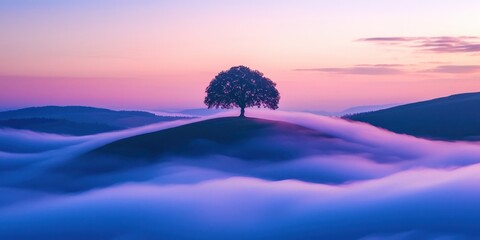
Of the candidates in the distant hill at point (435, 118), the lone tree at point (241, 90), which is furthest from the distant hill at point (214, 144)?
the distant hill at point (435, 118)

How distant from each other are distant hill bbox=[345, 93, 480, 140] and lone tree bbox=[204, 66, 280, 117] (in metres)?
27.5

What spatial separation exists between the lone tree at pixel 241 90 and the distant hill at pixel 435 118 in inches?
1083

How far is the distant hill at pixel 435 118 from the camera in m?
103

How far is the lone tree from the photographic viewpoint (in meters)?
99.9

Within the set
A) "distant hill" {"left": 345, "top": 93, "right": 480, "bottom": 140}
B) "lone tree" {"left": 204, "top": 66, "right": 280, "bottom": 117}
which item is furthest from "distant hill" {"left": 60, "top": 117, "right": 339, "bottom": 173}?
"distant hill" {"left": 345, "top": 93, "right": 480, "bottom": 140}

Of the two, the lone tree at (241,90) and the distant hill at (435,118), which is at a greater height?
the lone tree at (241,90)

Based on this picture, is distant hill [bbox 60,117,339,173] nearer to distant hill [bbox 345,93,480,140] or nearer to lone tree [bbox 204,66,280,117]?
lone tree [bbox 204,66,280,117]

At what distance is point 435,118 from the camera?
118812 mm

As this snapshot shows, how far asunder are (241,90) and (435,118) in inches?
1747

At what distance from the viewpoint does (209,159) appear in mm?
78250

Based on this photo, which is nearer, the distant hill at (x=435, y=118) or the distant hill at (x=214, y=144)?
the distant hill at (x=214, y=144)

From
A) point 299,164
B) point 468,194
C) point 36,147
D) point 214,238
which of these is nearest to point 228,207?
point 214,238

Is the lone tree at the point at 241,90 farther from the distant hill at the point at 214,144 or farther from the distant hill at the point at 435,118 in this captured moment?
the distant hill at the point at 435,118

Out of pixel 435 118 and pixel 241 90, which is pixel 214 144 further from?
pixel 435 118
